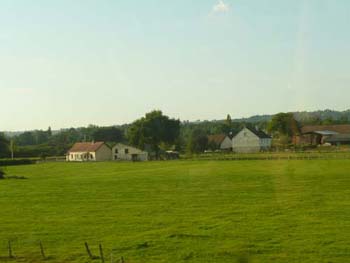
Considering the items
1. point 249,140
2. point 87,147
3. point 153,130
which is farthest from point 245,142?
point 87,147

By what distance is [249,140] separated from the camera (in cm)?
11769

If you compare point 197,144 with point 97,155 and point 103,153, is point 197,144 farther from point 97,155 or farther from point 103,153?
point 97,155

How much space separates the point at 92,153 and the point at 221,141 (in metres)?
30.3

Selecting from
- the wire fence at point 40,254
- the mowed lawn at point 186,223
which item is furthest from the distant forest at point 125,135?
the wire fence at point 40,254

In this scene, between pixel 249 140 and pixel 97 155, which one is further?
pixel 249 140

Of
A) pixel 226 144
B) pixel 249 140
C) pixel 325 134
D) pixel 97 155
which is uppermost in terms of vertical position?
pixel 325 134

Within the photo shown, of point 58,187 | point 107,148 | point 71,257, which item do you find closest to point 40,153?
point 107,148

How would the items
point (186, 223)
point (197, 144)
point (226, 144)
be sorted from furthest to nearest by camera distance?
point (226, 144), point (197, 144), point (186, 223)

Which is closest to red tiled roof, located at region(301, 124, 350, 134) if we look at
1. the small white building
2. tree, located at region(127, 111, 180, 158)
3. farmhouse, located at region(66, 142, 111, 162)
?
tree, located at region(127, 111, 180, 158)

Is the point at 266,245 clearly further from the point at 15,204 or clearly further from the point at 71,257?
the point at 15,204

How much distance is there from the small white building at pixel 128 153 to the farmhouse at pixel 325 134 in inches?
1192

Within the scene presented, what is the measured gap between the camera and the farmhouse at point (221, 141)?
4845 inches

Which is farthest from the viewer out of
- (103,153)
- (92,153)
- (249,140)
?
A: (249,140)

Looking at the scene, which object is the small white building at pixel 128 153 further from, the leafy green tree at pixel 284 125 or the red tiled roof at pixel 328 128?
the red tiled roof at pixel 328 128
